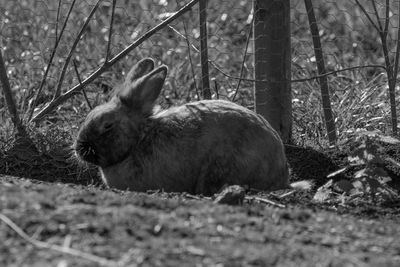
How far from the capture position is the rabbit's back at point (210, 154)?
4.80 m

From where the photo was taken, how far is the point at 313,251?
3010 millimetres

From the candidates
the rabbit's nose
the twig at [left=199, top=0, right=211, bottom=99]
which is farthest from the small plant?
the twig at [left=199, top=0, right=211, bottom=99]

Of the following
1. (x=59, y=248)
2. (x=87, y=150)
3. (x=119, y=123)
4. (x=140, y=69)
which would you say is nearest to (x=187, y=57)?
(x=140, y=69)

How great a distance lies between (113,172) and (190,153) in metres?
0.54

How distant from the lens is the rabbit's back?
189 inches

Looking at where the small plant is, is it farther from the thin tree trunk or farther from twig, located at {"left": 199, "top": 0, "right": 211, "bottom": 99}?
twig, located at {"left": 199, "top": 0, "right": 211, "bottom": 99}

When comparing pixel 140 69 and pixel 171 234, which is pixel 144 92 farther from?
pixel 171 234

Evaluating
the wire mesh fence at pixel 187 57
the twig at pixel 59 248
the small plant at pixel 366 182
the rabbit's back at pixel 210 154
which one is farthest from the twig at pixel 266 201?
the wire mesh fence at pixel 187 57

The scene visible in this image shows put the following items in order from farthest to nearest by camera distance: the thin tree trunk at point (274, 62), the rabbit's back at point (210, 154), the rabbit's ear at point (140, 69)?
the thin tree trunk at point (274, 62)
the rabbit's ear at point (140, 69)
the rabbit's back at point (210, 154)

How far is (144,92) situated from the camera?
17.1 feet

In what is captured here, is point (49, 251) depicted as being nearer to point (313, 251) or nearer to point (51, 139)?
point (313, 251)

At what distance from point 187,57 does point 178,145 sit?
2476 mm

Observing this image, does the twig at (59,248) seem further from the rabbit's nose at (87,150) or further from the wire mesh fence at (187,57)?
the wire mesh fence at (187,57)

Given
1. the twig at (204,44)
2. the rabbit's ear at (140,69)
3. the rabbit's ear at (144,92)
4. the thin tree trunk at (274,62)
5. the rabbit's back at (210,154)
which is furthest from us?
the twig at (204,44)
